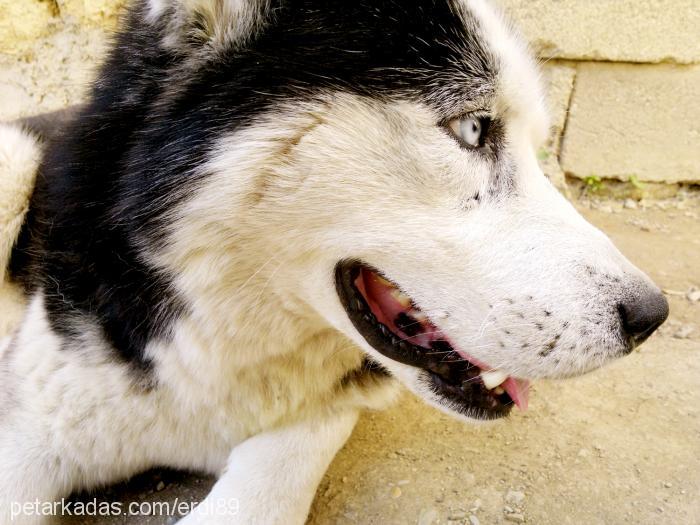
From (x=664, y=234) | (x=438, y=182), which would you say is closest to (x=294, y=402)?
(x=438, y=182)

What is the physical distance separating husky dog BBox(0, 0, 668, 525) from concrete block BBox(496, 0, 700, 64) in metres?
2.15

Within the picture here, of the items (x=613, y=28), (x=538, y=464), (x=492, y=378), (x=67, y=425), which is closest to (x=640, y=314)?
(x=492, y=378)

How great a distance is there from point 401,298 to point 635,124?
3.08m

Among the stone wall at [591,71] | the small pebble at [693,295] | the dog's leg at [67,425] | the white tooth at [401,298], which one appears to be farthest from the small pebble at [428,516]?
the stone wall at [591,71]

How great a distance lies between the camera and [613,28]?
361cm

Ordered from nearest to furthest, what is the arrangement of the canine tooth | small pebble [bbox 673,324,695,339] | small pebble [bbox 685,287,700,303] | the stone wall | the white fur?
1. the canine tooth
2. the white fur
3. small pebble [bbox 673,324,695,339]
4. small pebble [bbox 685,287,700,303]
5. the stone wall

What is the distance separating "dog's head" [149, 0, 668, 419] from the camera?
132 centimetres

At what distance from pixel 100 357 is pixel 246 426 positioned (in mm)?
424

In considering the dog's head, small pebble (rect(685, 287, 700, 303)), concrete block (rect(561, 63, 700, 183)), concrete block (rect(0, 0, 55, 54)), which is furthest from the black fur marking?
concrete block (rect(561, 63, 700, 183))

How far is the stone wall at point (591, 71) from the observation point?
3.53 meters

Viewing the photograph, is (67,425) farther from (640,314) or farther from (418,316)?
(640,314)

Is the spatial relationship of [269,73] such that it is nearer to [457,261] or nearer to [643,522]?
[457,261]

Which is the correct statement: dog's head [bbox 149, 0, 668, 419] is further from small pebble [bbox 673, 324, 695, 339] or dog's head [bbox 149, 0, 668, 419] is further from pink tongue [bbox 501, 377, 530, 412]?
small pebble [bbox 673, 324, 695, 339]

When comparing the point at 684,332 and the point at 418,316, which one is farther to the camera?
the point at 684,332
